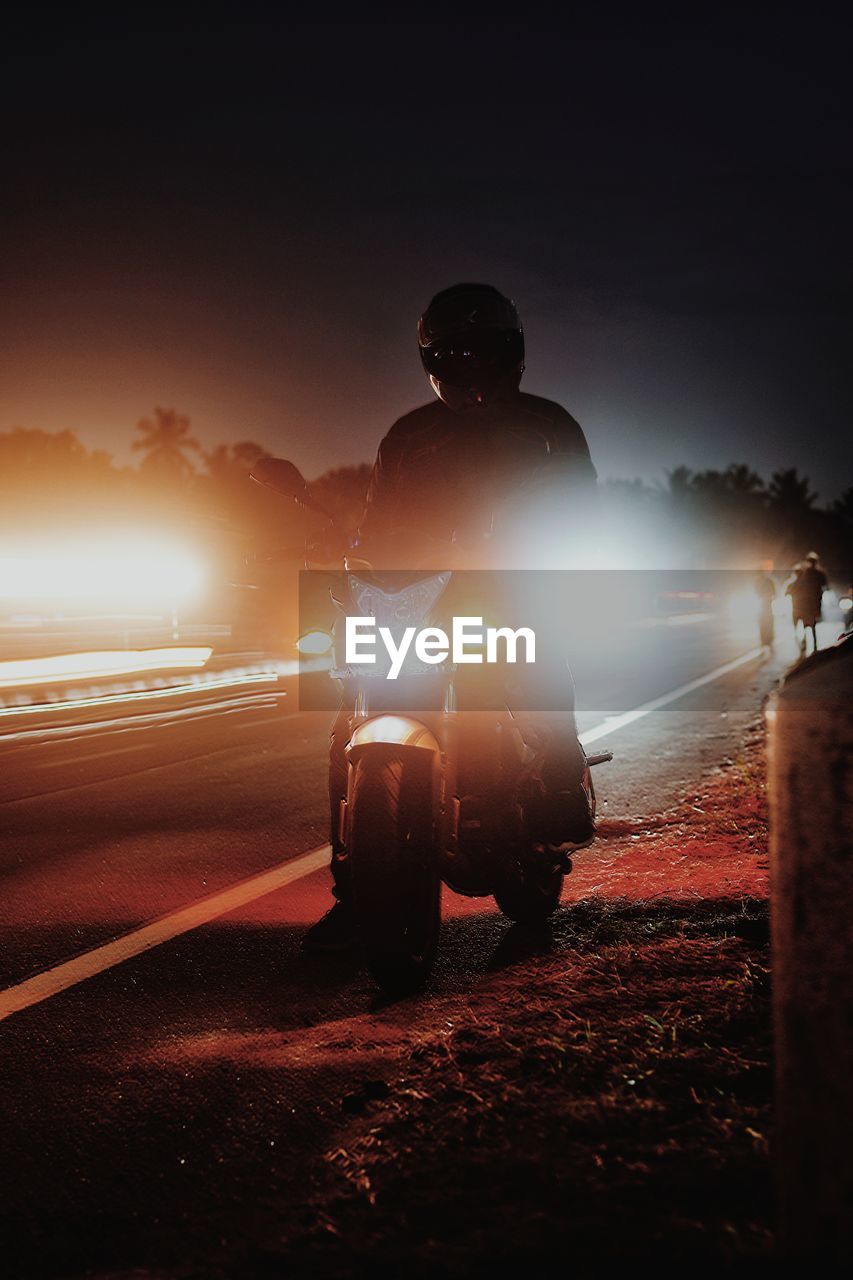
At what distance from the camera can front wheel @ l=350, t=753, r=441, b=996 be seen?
3.40m

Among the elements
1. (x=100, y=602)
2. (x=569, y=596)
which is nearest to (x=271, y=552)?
(x=569, y=596)

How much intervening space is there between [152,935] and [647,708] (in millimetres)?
9355

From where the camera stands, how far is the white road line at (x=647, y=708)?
35.0ft

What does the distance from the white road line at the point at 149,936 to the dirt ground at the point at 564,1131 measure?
1.49 metres

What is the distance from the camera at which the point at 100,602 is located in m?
25.2

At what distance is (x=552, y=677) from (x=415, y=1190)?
2.05 m

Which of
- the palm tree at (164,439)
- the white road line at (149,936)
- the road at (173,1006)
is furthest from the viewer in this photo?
the palm tree at (164,439)

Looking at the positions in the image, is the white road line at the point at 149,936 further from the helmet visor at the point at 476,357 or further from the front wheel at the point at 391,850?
the helmet visor at the point at 476,357

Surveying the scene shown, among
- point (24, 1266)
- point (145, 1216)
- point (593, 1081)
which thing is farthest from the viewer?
point (593, 1081)

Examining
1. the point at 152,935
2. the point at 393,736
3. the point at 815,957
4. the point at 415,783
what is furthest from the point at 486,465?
the point at 815,957

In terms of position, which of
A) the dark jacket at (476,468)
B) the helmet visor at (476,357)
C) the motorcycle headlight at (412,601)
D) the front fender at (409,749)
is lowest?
the front fender at (409,749)

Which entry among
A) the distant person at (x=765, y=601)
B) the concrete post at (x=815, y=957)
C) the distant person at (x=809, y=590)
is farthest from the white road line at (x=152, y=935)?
the distant person at (x=765, y=601)

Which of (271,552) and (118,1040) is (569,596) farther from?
(118,1040)

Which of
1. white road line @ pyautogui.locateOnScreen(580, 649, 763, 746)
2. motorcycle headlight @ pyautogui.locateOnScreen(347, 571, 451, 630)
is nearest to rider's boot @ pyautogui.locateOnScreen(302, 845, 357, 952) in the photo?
motorcycle headlight @ pyautogui.locateOnScreen(347, 571, 451, 630)
